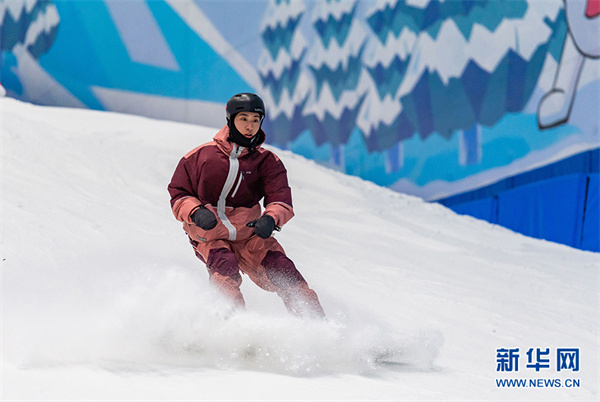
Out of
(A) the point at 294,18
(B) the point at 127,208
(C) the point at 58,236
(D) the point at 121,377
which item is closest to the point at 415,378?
(D) the point at 121,377

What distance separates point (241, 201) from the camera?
3.08m

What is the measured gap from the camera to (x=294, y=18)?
11.5 m

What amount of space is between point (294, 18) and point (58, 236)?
7806 mm

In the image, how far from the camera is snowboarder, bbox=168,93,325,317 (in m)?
2.98

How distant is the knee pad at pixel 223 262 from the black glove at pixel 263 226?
0.17 meters

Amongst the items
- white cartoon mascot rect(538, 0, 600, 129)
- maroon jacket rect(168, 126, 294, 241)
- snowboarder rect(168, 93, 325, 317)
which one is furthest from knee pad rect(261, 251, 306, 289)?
white cartoon mascot rect(538, 0, 600, 129)

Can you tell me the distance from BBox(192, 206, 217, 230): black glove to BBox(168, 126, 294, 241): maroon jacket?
0.38ft

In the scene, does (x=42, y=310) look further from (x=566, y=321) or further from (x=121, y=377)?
(x=566, y=321)

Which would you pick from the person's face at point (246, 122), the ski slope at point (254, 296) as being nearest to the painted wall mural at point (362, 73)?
the ski slope at point (254, 296)

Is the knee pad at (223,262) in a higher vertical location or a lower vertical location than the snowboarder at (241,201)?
lower

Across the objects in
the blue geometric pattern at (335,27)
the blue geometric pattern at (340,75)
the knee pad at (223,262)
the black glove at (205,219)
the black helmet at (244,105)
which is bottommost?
the knee pad at (223,262)

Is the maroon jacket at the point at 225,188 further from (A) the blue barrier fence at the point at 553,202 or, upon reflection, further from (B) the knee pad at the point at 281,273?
(A) the blue barrier fence at the point at 553,202

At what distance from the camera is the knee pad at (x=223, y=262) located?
2.88 metres

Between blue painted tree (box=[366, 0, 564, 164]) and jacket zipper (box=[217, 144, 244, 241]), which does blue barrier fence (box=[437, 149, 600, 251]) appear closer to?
blue painted tree (box=[366, 0, 564, 164])
